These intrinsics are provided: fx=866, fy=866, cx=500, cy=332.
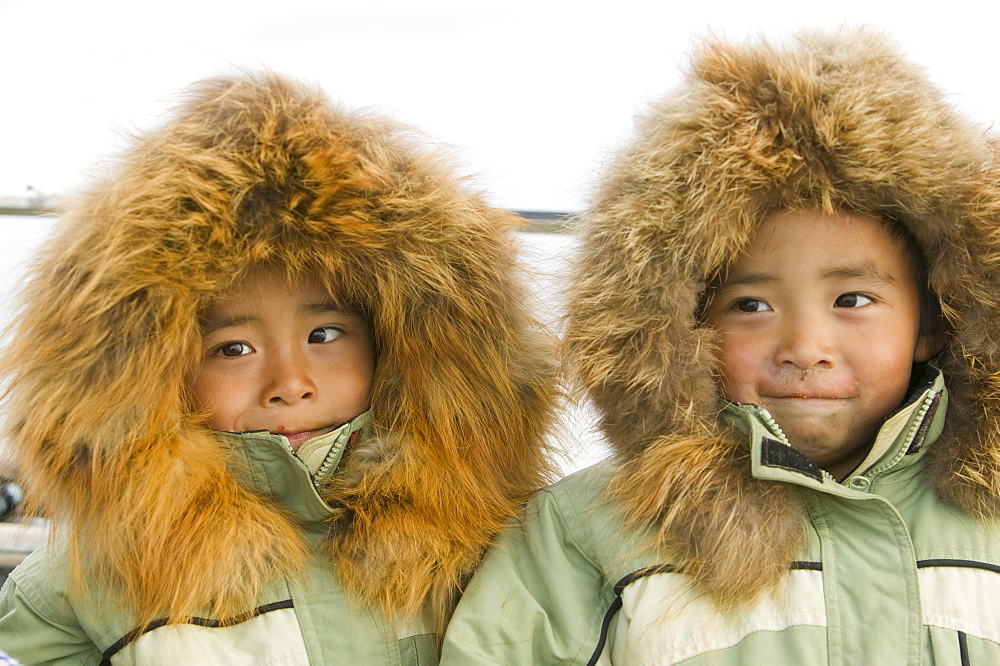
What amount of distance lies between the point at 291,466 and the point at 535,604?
0.37m

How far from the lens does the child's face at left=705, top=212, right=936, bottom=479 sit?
111 centimetres

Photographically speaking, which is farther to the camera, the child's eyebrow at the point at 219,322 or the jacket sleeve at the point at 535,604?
the child's eyebrow at the point at 219,322

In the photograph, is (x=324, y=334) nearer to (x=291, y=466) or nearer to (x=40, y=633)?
(x=291, y=466)

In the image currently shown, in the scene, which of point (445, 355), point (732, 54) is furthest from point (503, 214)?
point (732, 54)

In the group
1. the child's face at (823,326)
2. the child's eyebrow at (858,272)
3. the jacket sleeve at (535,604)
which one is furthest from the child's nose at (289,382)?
the child's eyebrow at (858,272)

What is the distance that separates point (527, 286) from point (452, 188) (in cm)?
17

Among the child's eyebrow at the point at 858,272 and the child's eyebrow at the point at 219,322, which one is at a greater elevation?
the child's eyebrow at the point at 858,272

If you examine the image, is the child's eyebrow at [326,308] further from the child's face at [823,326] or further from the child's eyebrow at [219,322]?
the child's face at [823,326]

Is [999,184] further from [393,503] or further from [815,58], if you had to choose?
[393,503]

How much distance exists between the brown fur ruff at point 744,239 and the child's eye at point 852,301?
95mm

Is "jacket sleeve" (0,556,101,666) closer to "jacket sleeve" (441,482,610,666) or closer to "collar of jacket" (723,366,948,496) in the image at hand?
"jacket sleeve" (441,482,610,666)

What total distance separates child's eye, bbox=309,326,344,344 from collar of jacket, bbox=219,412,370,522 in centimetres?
12

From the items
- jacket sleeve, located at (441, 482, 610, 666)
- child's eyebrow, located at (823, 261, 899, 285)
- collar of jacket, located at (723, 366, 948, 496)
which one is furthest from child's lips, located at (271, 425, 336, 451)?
child's eyebrow, located at (823, 261, 899, 285)

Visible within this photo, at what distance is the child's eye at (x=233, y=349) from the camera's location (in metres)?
1.19
